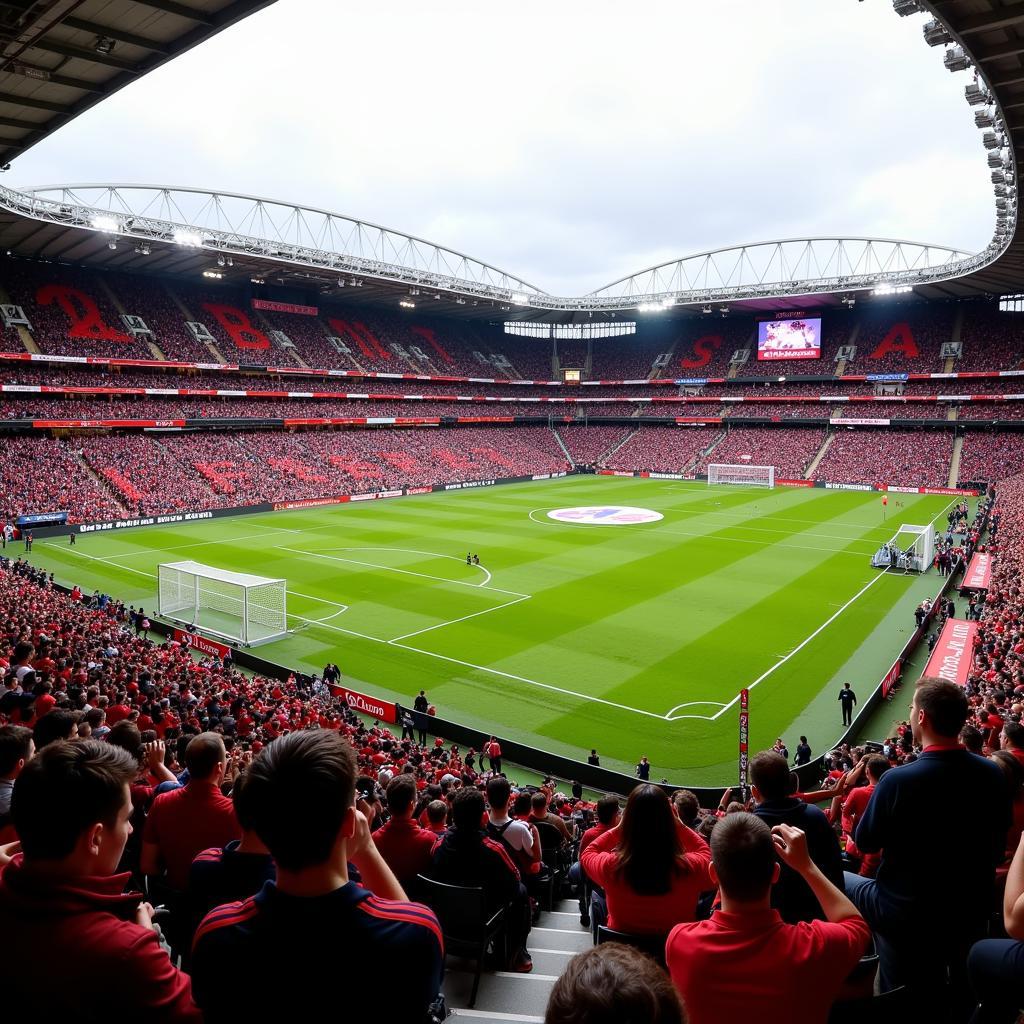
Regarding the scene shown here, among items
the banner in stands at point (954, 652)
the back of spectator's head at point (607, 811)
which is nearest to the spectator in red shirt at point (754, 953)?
the back of spectator's head at point (607, 811)

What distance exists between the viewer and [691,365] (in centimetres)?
9125

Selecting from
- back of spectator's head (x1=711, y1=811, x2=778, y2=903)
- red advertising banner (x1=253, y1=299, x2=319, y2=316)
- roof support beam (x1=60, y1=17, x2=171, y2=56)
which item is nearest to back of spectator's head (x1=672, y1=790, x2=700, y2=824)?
back of spectator's head (x1=711, y1=811, x2=778, y2=903)

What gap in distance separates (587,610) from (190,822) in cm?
2525

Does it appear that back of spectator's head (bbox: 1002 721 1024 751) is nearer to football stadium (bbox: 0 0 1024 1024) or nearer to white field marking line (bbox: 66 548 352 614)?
football stadium (bbox: 0 0 1024 1024)

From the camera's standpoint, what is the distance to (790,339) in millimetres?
83812

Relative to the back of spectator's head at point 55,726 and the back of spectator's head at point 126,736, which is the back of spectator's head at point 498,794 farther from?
the back of spectator's head at point 55,726

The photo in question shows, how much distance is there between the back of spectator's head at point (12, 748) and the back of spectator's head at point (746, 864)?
4.41m

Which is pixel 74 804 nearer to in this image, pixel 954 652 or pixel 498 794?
pixel 498 794

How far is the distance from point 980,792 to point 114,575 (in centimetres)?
3711

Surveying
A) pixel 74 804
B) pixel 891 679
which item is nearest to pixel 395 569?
pixel 891 679

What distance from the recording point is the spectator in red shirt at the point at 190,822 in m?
4.72

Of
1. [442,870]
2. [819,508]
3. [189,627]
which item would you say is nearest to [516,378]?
[819,508]

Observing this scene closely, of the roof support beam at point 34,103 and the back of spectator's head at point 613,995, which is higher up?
the roof support beam at point 34,103

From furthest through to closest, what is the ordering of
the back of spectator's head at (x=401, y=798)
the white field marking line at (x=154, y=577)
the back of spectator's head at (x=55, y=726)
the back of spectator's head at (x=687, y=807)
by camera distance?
the white field marking line at (x=154, y=577) → the back of spectator's head at (x=687, y=807) → the back of spectator's head at (x=401, y=798) → the back of spectator's head at (x=55, y=726)
